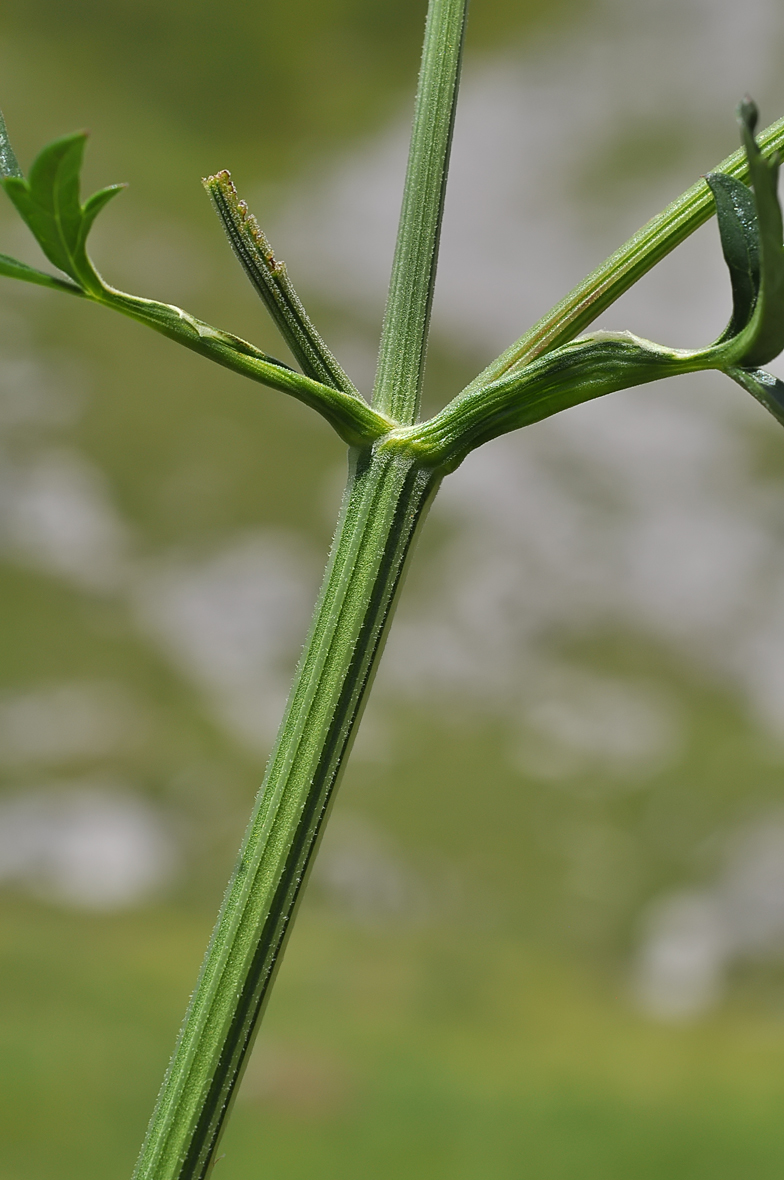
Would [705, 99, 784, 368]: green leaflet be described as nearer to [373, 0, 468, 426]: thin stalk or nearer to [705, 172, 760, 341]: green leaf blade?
[705, 172, 760, 341]: green leaf blade

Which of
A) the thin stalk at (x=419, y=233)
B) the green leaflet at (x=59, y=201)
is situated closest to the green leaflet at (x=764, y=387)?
the thin stalk at (x=419, y=233)

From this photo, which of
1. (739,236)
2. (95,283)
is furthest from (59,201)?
(739,236)

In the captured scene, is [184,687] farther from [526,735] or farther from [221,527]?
[526,735]

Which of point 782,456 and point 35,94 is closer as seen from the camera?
point 35,94

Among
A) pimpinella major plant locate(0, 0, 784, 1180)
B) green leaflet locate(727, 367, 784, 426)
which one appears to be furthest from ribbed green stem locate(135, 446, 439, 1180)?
green leaflet locate(727, 367, 784, 426)

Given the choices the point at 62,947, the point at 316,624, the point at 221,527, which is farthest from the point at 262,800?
the point at 221,527

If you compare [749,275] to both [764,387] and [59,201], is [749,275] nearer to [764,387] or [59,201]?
[764,387]
